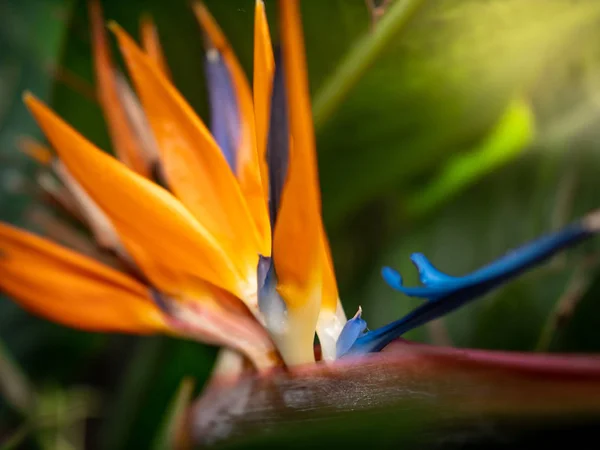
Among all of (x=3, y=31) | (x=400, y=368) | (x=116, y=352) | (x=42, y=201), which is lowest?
(x=400, y=368)

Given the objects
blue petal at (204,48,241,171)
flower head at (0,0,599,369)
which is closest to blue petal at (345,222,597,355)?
flower head at (0,0,599,369)

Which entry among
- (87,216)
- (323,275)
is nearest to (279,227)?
(323,275)

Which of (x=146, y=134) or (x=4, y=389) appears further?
(x=4, y=389)


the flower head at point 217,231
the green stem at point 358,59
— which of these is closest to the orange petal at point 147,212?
the flower head at point 217,231

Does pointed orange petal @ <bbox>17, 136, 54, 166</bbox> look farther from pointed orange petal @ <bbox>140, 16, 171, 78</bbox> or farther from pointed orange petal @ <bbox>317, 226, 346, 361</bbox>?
pointed orange petal @ <bbox>317, 226, 346, 361</bbox>

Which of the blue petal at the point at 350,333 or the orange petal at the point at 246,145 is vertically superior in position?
the orange petal at the point at 246,145

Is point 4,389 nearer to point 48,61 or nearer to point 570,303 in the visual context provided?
point 48,61

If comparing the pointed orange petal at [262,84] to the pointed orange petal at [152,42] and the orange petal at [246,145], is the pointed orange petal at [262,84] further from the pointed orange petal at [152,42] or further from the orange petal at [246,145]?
the pointed orange petal at [152,42]

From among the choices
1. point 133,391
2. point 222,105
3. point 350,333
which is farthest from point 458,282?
point 133,391
